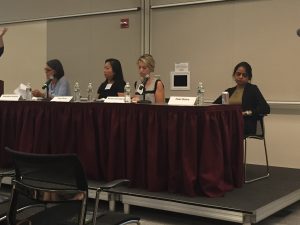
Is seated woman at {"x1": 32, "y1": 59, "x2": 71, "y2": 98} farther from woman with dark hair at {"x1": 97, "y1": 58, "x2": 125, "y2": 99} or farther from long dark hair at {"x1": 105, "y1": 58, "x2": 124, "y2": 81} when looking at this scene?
long dark hair at {"x1": 105, "y1": 58, "x2": 124, "y2": 81}

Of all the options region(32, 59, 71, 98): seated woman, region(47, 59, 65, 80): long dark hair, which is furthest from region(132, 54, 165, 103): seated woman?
region(47, 59, 65, 80): long dark hair

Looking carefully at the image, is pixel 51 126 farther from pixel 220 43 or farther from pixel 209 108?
pixel 220 43

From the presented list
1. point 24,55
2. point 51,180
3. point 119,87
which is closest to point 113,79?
point 119,87

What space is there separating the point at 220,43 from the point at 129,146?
2.43 metres

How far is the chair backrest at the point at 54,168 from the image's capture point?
2.25 metres

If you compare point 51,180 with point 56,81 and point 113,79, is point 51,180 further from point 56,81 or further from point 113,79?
point 56,81

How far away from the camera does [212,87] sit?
586cm

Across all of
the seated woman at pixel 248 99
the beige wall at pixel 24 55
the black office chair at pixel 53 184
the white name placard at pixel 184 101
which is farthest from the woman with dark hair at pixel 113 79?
the beige wall at pixel 24 55

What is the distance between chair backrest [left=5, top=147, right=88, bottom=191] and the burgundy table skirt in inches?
53.1

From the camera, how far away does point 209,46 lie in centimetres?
586

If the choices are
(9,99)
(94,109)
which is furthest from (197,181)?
(9,99)

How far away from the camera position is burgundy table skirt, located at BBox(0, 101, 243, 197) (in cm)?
354

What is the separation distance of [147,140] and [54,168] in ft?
4.94

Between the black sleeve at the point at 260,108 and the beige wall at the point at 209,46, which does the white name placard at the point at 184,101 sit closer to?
the black sleeve at the point at 260,108
